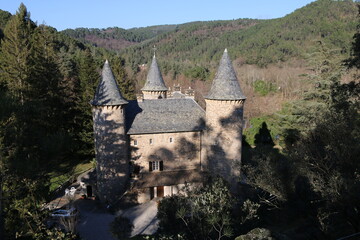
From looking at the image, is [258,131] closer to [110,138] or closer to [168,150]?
[168,150]

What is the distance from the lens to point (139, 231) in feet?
64.2

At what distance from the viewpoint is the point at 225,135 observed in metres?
22.6

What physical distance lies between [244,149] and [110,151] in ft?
68.6

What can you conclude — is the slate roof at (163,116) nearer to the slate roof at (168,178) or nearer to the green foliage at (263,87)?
the slate roof at (168,178)

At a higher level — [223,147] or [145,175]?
[223,147]

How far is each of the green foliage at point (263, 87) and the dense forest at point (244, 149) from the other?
0.91ft

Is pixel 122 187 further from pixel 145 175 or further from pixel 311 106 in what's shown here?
pixel 311 106

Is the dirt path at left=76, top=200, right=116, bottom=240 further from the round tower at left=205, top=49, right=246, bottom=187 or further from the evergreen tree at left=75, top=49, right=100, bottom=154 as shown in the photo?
the evergreen tree at left=75, top=49, right=100, bottom=154

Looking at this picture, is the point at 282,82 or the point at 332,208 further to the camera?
the point at 282,82

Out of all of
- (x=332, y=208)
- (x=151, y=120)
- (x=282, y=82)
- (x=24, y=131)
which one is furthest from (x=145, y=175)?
(x=282, y=82)

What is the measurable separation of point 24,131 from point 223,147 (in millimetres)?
14641

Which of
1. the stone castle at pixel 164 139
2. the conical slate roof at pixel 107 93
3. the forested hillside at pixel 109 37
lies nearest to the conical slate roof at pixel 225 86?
the stone castle at pixel 164 139

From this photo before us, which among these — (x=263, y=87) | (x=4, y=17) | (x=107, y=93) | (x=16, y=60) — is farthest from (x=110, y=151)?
(x=4, y=17)

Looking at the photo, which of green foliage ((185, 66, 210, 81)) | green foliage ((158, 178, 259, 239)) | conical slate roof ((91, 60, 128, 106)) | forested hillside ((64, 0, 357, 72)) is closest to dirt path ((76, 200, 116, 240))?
green foliage ((158, 178, 259, 239))
